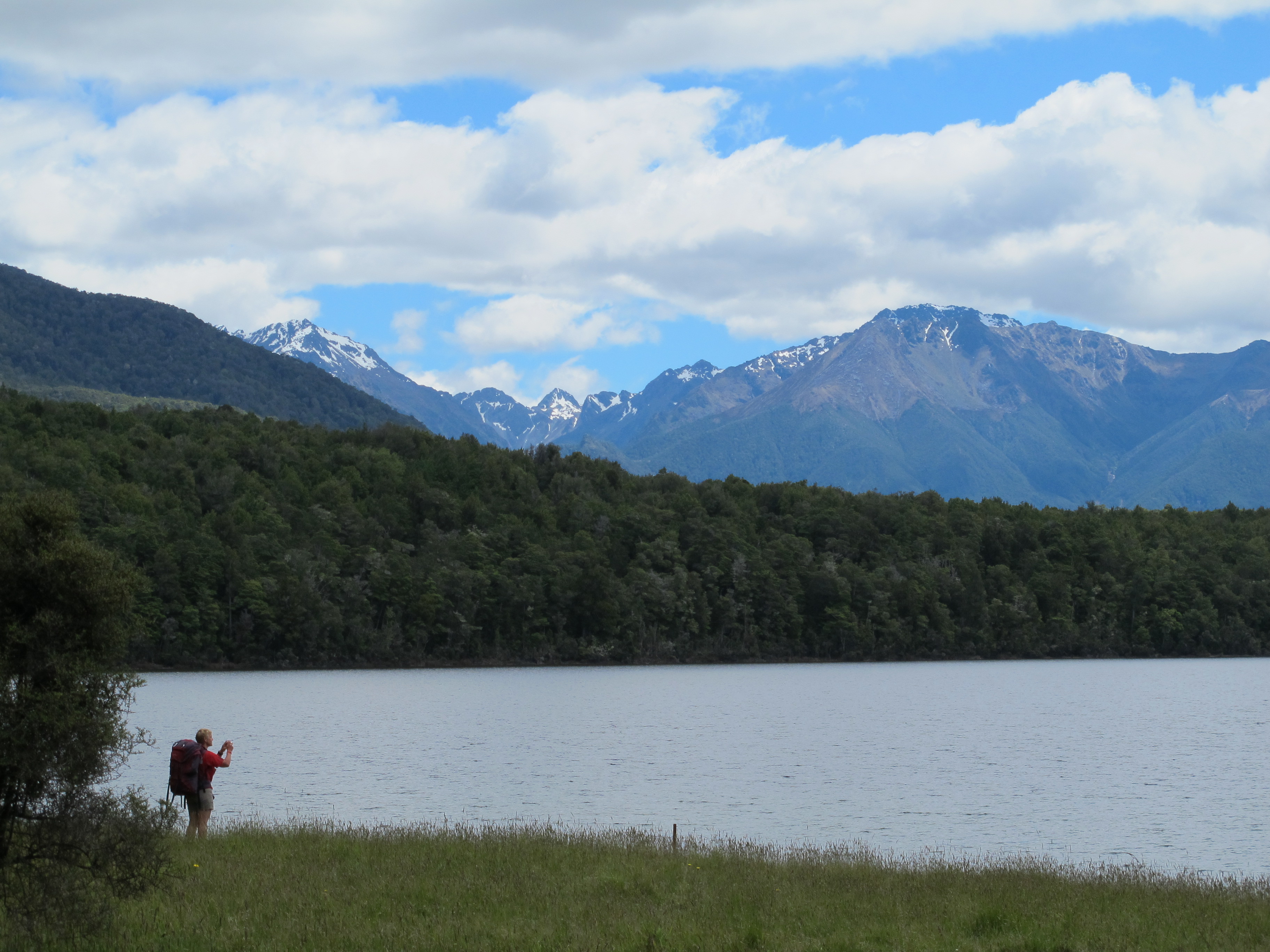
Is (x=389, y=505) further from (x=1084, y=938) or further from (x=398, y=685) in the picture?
(x=1084, y=938)

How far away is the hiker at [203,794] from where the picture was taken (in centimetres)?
2370

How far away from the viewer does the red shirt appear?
23.6 meters

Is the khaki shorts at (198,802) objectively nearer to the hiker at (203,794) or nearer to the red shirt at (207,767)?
the hiker at (203,794)

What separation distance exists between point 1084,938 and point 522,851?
33.9 ft

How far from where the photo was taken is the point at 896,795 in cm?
4203

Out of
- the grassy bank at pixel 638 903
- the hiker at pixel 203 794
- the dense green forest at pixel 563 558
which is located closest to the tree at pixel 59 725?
the grassy bank at pixel 638 903

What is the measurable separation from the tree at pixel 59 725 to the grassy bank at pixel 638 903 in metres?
1.31

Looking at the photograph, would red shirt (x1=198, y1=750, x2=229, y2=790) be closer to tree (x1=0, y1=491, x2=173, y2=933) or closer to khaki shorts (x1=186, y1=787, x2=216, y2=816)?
khaki shorts (x1=186, y1=787, x2=216, y2=816)

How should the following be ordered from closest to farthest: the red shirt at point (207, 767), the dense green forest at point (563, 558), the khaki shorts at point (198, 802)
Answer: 1. the red shirt at point (207, 767)
2. the khaki shorts at point (198, 802)
3. the dense green forest at point (563, 558)

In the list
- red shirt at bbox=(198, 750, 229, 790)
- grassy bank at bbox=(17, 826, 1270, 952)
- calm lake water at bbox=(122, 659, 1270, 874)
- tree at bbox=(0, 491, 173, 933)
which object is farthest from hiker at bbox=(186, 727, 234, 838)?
calm lake water at bbox=(122, 659, 1270, 874)

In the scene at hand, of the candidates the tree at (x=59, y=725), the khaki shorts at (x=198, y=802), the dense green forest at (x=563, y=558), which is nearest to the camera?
the tree at (x=59, y=725)

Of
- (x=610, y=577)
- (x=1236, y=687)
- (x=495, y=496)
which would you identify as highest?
(x=495, y=496)

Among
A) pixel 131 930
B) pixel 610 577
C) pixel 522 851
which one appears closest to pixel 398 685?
pixel 610 577

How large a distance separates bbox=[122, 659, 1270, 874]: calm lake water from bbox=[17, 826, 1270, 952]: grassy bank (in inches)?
371
